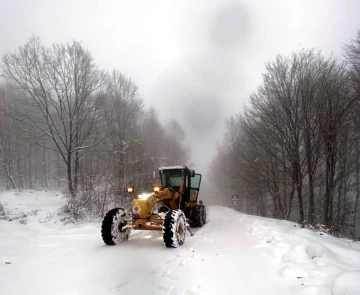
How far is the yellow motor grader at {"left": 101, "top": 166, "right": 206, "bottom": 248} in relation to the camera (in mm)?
6996

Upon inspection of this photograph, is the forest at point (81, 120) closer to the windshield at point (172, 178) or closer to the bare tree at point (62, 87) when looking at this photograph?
the bare tree at point (62, 87)

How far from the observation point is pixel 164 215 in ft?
28.1

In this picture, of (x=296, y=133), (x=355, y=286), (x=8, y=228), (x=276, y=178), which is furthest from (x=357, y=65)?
(x=8, y=228)

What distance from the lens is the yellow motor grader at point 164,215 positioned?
7.00 m

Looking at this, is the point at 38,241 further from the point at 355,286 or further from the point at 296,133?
the point at 296,133

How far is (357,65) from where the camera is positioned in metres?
13.7

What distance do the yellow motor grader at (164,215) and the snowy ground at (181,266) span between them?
1.04 ft

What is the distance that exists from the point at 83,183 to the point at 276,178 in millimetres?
13385

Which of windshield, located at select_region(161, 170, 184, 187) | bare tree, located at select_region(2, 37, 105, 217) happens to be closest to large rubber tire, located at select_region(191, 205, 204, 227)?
windshield, located at select_region(161, 170, 184, 187)

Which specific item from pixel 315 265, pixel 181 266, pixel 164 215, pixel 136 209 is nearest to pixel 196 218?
pixel 164 215

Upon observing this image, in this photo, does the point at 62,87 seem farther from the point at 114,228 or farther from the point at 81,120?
the point at 114,228

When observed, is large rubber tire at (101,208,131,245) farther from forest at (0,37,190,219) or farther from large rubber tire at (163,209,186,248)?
forest at (0,37,190,219)

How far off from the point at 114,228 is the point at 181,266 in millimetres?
2538

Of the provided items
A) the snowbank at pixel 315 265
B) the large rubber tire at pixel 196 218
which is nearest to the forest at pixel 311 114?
the large rubber tire at pixel 196 218
